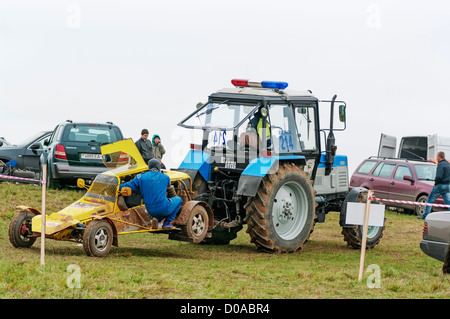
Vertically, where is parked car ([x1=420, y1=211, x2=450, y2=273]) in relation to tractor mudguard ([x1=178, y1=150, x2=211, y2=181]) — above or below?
below

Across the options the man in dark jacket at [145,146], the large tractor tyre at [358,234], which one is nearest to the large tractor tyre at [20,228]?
the large tractor tyre at [358,234]

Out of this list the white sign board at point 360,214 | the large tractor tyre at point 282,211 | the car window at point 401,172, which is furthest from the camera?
the car window at point 401,172

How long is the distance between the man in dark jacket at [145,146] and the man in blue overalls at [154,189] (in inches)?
300

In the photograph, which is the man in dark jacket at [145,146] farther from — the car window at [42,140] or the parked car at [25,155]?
the car window at [42,140]

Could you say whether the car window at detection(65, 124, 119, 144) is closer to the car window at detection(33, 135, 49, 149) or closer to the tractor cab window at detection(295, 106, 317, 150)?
the car window at detection(33, 135, 49, 149)

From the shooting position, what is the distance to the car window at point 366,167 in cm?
2586

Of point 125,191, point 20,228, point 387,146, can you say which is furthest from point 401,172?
point 20,228

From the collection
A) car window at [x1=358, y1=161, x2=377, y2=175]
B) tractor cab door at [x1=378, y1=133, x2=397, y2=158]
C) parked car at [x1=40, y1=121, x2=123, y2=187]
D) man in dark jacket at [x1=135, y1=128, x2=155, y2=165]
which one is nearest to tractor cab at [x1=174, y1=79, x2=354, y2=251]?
man in dark jacket at [x1=135, y1=128, x2=155, y2=165]

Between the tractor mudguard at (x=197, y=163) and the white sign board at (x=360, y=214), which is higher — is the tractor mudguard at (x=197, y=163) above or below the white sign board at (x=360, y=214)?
above

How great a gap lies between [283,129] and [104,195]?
135 inches

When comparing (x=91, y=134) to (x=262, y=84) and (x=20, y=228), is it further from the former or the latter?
(x=20, y=228)

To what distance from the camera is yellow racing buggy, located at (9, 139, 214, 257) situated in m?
12.2

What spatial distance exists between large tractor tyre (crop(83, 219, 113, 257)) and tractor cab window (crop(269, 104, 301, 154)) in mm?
3374
